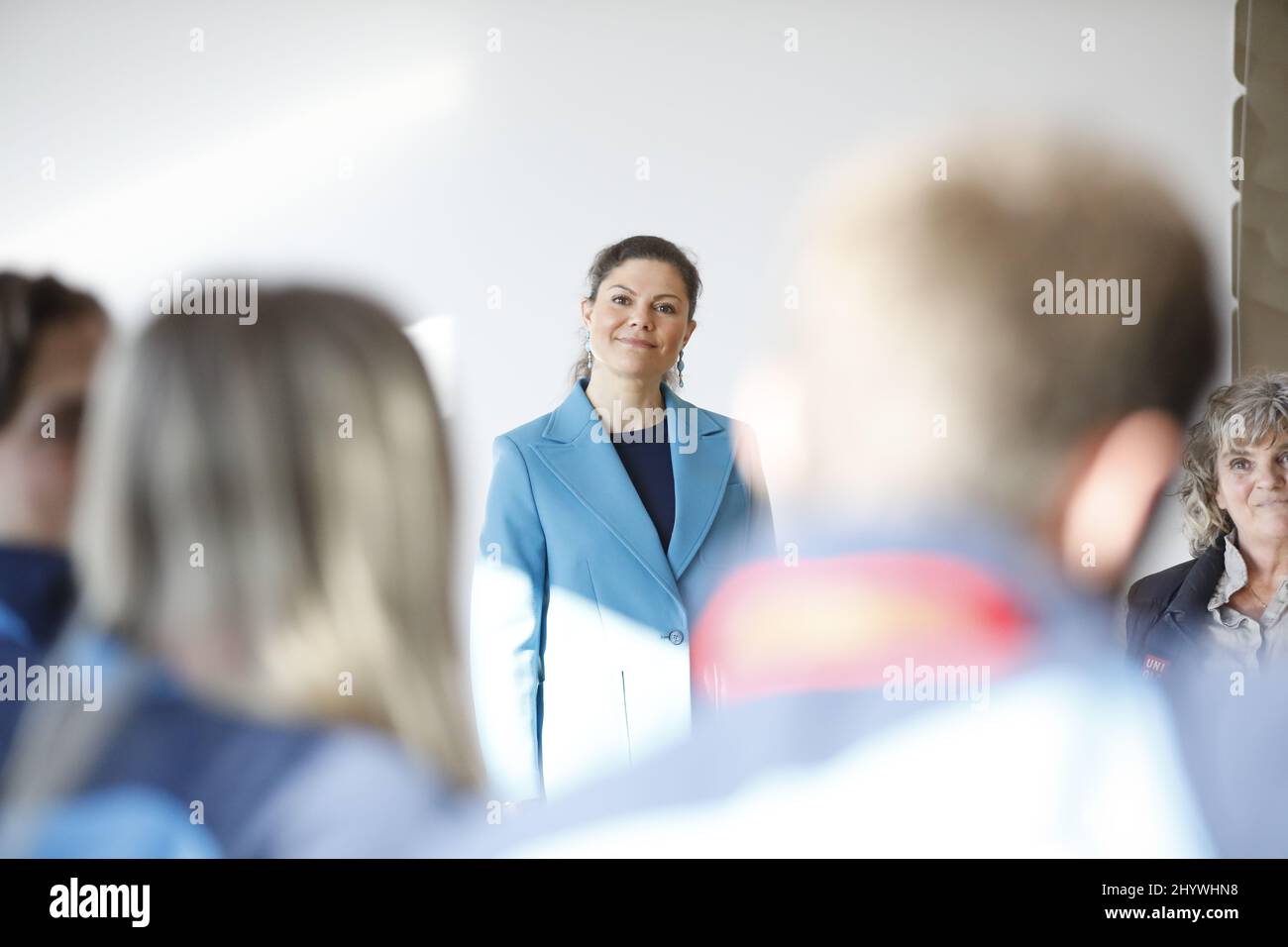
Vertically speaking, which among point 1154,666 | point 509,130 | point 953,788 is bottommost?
point 953,788

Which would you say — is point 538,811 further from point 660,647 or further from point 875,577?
point 875,577

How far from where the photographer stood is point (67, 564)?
7.01 feet

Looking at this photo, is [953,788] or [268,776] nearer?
[268,776]

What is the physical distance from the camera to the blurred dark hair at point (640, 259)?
2131 millimetres

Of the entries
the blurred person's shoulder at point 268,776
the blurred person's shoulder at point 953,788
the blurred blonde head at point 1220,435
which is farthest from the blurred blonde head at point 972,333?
the blurred person's shoulder at point 268,776

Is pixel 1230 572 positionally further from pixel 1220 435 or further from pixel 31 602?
pixel 31 602

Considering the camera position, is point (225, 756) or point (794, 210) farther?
point (794, 210)

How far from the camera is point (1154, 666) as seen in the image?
215 centimetres

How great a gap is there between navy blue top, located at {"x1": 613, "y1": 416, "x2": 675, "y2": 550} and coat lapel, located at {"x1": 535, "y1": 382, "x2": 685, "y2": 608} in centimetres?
1

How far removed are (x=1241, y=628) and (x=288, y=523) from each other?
204cm

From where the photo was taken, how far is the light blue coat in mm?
2092

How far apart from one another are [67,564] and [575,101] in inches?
Answer: 59.0

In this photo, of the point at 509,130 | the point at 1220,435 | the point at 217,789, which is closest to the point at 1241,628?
the point at 1220,435
